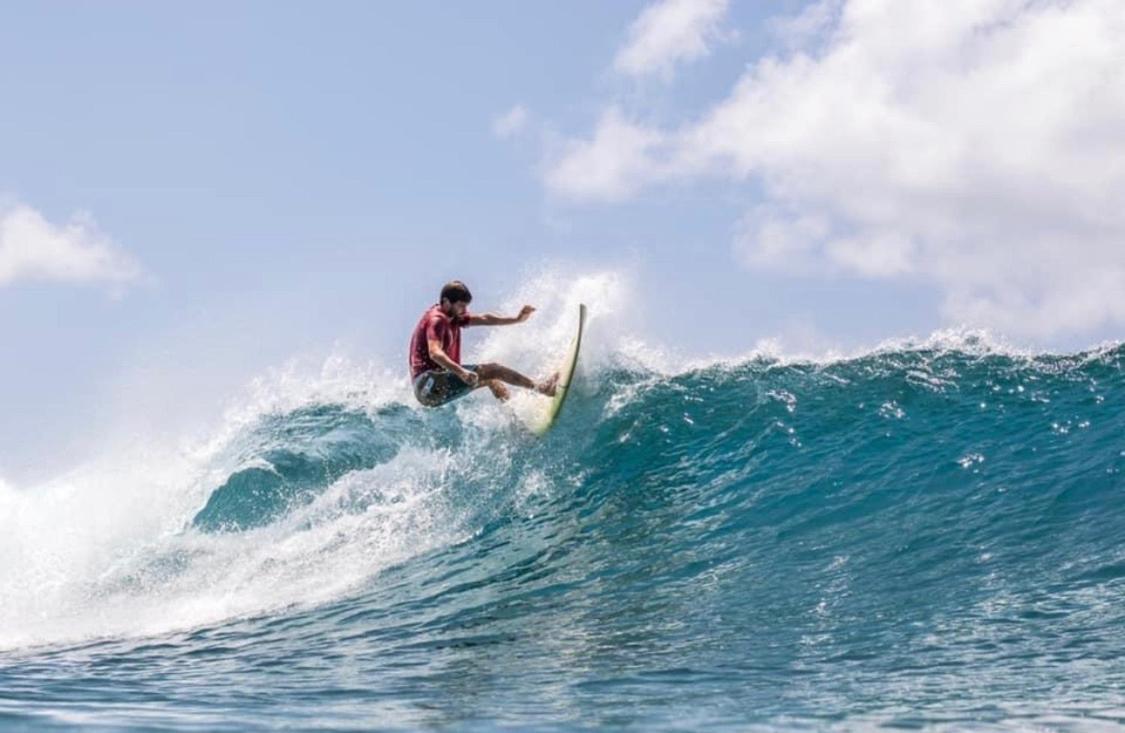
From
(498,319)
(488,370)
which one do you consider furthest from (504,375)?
(498,319)

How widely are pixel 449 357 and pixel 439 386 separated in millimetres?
401

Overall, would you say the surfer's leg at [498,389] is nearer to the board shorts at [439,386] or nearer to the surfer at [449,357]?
the surfer at [449,357]

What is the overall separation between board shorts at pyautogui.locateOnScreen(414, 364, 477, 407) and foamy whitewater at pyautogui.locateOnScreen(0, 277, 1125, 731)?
961 mm

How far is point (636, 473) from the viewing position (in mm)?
10586

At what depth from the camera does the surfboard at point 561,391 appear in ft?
36.8

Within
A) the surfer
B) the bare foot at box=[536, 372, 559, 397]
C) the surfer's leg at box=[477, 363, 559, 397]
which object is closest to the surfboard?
the bare foot at box=[536, 372, 559, 397]

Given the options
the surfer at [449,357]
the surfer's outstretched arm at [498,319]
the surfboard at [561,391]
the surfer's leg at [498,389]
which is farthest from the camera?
the surfboard at [561,391]

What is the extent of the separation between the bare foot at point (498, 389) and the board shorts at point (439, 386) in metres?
0.27

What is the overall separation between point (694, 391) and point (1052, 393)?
163 inches

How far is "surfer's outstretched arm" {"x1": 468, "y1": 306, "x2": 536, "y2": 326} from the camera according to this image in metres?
10.5

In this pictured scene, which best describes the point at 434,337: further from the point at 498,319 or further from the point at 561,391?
the point at 561,391

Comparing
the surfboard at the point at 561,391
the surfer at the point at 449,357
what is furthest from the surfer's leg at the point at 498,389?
the surfboard at the point at 561,391

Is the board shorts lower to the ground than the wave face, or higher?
higher

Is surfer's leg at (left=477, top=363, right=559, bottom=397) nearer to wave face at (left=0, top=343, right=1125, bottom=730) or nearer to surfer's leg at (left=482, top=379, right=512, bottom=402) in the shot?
surfer's leg at (left=482, top=379, right=512, bottom=402)
